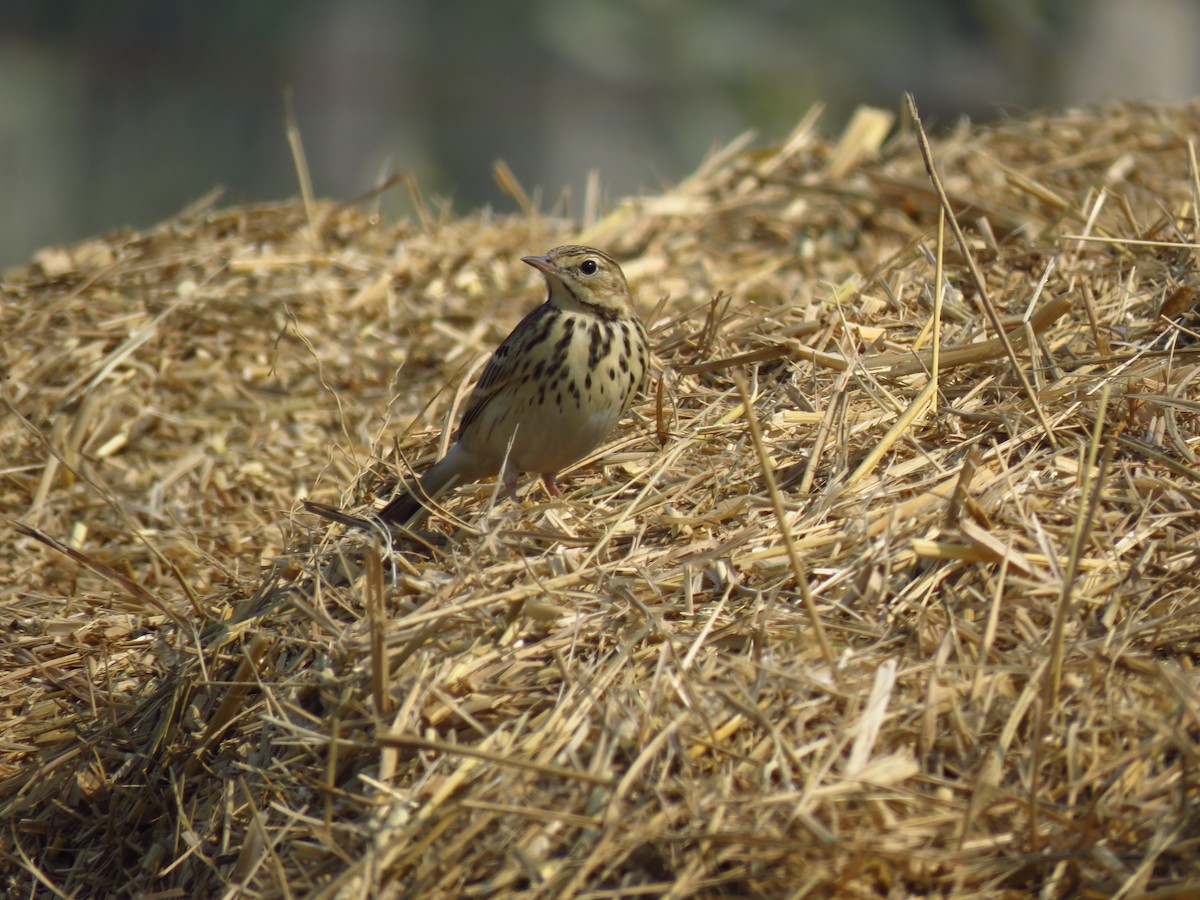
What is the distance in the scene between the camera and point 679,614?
3.59 meters

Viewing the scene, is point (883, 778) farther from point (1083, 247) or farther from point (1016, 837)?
point (1083, 247)

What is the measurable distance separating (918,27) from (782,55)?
1.70 metres

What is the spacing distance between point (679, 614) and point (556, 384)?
115cm

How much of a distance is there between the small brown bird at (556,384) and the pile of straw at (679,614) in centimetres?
20

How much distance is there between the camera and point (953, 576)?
356 centimetres

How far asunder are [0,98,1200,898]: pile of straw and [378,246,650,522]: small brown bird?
0.20 m

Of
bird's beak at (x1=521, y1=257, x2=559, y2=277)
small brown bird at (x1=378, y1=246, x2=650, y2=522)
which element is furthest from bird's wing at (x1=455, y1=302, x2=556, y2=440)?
bird's beak at (x1=521, y1=257, x2=559, y2=277)

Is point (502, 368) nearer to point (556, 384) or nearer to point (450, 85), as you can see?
point (556, 384)

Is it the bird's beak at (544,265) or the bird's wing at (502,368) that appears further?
the bird's beak at (544,265)

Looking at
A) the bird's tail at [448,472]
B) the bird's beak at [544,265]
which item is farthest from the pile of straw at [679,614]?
the bird's beak at [544,265]

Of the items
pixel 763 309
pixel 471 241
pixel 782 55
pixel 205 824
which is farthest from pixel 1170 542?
pixel 782 55

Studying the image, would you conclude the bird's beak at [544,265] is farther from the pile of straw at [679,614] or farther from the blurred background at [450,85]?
the blurred background at [450,85]

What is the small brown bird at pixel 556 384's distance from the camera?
175 inches

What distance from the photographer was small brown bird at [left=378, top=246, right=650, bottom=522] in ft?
14.6
